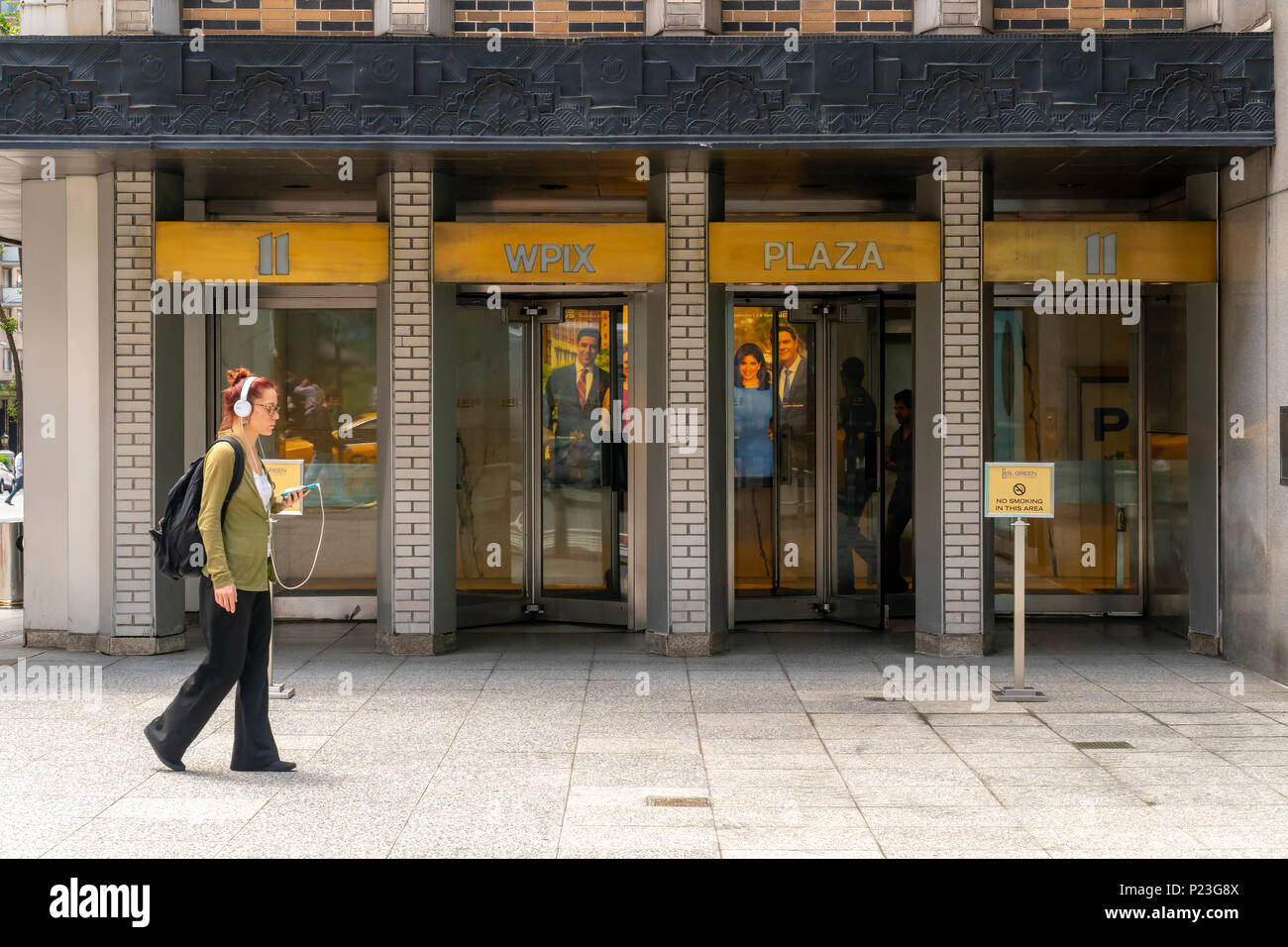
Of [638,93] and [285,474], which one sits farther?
[638,93]

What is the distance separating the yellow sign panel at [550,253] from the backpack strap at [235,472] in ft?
12.1

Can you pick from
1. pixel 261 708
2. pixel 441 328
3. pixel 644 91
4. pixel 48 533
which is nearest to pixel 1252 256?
pixel 644 91

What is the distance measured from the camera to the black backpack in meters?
6.34

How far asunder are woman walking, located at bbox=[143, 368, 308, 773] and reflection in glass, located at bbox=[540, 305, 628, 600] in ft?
16.9

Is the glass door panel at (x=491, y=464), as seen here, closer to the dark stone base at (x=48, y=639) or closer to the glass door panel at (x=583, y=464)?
the glass door panel at (x=583, y=464)

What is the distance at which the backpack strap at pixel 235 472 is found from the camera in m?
6.34

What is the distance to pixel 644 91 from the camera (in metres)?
8.88

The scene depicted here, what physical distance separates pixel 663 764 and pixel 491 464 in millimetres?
5519

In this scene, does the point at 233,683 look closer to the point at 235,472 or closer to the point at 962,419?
the point at 235,472

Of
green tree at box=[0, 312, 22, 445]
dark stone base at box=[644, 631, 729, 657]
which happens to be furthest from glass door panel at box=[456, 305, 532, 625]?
green tree at box=[0, 312, 22, 445]

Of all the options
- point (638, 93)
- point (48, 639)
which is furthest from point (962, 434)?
point (48, 639)

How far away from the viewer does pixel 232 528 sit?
20.9ft

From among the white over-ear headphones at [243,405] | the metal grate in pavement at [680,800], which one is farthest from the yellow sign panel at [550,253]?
the metal grate in pavement at [680,800]

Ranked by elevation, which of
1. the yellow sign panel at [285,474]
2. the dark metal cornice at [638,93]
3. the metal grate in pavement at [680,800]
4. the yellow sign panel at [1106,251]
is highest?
the dark metal cornice at [638,93]
